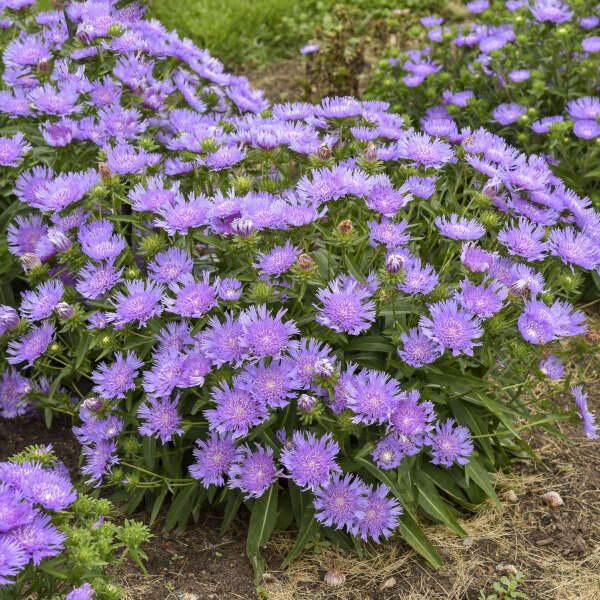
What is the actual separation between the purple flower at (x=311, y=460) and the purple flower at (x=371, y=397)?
149mm

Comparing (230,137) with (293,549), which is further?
(230,137)

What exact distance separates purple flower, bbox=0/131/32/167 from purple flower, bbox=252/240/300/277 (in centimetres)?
126

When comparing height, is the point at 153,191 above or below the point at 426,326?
above

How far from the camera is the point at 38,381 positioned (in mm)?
3193

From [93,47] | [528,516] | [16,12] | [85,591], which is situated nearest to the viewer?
[85,591]

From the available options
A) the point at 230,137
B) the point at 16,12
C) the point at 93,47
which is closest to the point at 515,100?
the point at 230,137

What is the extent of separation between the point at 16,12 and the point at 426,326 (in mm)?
2650

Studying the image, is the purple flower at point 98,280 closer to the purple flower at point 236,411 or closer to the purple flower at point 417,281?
the purple flower at point 236,411

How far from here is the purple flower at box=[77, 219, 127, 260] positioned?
8.62ft

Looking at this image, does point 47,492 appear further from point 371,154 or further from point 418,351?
point 371,154

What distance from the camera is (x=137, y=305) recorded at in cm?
250

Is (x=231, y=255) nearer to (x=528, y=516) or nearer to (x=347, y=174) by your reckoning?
(x=347, y=174)

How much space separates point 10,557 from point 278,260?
4.06 feet

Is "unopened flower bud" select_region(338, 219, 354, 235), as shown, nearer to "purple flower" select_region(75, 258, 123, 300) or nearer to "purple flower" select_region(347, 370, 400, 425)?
"purple flower" select_region(347, 370, 400, 425)
